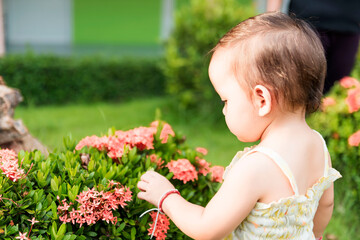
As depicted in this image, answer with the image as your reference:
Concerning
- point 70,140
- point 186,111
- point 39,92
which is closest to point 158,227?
point 70,140

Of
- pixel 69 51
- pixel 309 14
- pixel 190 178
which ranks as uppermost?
pixel 309 14

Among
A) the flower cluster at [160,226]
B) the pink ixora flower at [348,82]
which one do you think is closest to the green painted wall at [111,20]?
the pink ixora flower at [348,82]

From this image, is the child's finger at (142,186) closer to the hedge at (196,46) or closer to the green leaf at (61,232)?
the green leaf at (61,232)

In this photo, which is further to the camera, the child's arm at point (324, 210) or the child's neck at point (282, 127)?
the child's arm at point (324, 210)

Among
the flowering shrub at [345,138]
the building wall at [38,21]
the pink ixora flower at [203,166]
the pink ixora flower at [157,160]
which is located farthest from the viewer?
the building wall at [38,21]

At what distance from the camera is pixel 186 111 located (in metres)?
6.62

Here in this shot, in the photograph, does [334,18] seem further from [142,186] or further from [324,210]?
[142,186]

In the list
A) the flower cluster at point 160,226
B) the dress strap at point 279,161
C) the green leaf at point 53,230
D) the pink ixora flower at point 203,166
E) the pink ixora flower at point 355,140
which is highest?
the dress strap at point 279,161

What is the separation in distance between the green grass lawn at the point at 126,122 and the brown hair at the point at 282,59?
326cm

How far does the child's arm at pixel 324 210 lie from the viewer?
1774 mm

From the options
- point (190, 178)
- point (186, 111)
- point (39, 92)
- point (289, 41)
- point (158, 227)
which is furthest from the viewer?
point (39, 92)

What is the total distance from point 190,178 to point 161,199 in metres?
0.40

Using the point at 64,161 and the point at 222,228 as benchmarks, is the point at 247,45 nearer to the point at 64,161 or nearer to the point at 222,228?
the point at 222,228

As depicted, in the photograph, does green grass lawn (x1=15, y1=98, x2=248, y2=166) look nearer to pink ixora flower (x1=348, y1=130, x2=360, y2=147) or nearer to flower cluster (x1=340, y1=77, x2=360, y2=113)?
flower cluster (x1=340, y1=77, x2=360, y2=113)
